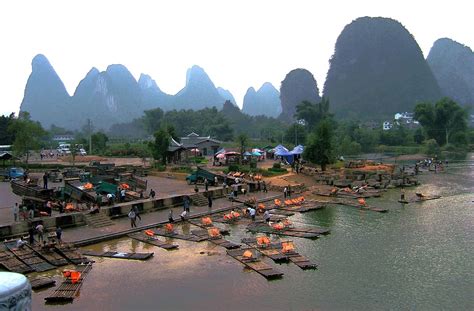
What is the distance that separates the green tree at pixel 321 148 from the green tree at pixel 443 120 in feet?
152

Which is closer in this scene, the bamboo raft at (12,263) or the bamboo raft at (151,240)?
the bamboo raft at (12,263)

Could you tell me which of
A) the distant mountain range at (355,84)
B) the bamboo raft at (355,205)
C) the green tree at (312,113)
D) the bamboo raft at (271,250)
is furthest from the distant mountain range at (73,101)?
the bamboo raft at (271,250)

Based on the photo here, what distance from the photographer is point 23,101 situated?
7352 inches

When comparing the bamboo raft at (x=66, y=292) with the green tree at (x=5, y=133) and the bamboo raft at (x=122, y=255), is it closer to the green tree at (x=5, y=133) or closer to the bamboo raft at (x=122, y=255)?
the bamboo raft at (x=122, y=255)

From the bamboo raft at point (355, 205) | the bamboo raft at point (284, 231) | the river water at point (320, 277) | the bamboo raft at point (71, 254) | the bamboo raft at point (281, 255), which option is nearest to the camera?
the river water at point (320, 277)

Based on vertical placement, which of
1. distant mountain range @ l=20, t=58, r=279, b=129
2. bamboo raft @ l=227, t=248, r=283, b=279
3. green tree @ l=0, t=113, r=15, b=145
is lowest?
bamboo raft @ l=227, t=248, r=283, b=279

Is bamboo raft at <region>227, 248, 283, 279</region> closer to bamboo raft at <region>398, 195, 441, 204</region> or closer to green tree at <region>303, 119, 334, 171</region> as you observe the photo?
bamboo raft at <region>398, 195, 441, 204</region>

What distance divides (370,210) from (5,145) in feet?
182

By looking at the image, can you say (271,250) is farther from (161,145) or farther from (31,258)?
(161,145)

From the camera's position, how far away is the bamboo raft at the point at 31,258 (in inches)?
647

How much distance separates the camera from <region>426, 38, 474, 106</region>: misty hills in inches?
6978

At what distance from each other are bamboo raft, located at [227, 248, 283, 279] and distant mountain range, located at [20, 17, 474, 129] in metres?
130

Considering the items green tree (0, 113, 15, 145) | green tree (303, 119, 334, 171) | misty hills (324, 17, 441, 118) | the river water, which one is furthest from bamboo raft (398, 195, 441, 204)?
misty hills (324, 17, 441, 118)

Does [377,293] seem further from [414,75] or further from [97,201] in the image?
[414,75]
